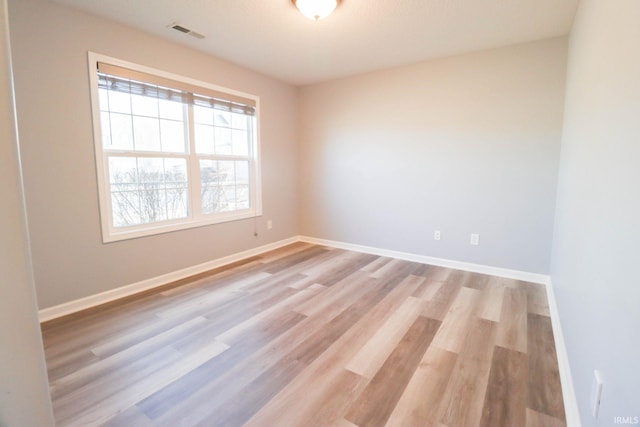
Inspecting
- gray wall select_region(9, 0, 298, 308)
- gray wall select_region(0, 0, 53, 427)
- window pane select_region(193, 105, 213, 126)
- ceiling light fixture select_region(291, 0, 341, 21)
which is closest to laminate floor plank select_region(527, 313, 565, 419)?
gray wall select_region(0, 0, 53, 427)

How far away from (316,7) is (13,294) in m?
2.42

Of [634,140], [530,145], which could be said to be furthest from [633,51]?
[530,145]

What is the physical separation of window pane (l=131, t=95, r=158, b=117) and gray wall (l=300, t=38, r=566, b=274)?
223 centimetres

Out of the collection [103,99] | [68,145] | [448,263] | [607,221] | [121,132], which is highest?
[103,99]

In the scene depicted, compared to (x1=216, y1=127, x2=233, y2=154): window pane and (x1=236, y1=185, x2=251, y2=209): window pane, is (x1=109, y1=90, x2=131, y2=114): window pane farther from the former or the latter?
(x1=236, y1=185, x2=251, y2=209): window pane

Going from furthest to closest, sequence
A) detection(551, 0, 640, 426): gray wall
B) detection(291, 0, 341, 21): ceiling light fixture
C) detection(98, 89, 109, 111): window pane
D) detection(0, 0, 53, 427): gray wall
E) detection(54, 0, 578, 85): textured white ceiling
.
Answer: detection(98, 89, 109, 111): window pane
detection(54, 0, 578, 85): textured white ceiling
detection(291, 0, 341, 21): ceiling light fixture
detection(551, 0, 640, 426): gray wall
detection(0, 0, 53, 427): gray wall

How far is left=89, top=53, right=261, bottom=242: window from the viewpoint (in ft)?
8.81

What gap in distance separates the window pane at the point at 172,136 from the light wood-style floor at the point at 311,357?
1444 millimetres

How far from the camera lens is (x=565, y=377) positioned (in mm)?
1646

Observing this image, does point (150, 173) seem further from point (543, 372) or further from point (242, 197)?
point (543, 372)

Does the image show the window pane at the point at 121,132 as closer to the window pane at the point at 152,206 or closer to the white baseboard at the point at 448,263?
the window pane at the point at 152,206

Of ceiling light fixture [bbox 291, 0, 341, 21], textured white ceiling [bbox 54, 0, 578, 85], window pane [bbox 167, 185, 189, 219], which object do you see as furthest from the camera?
window pane [bbox 167, 185, 189, 219]

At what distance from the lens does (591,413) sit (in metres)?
1.13

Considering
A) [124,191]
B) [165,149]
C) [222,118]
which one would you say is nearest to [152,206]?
[124,191]
